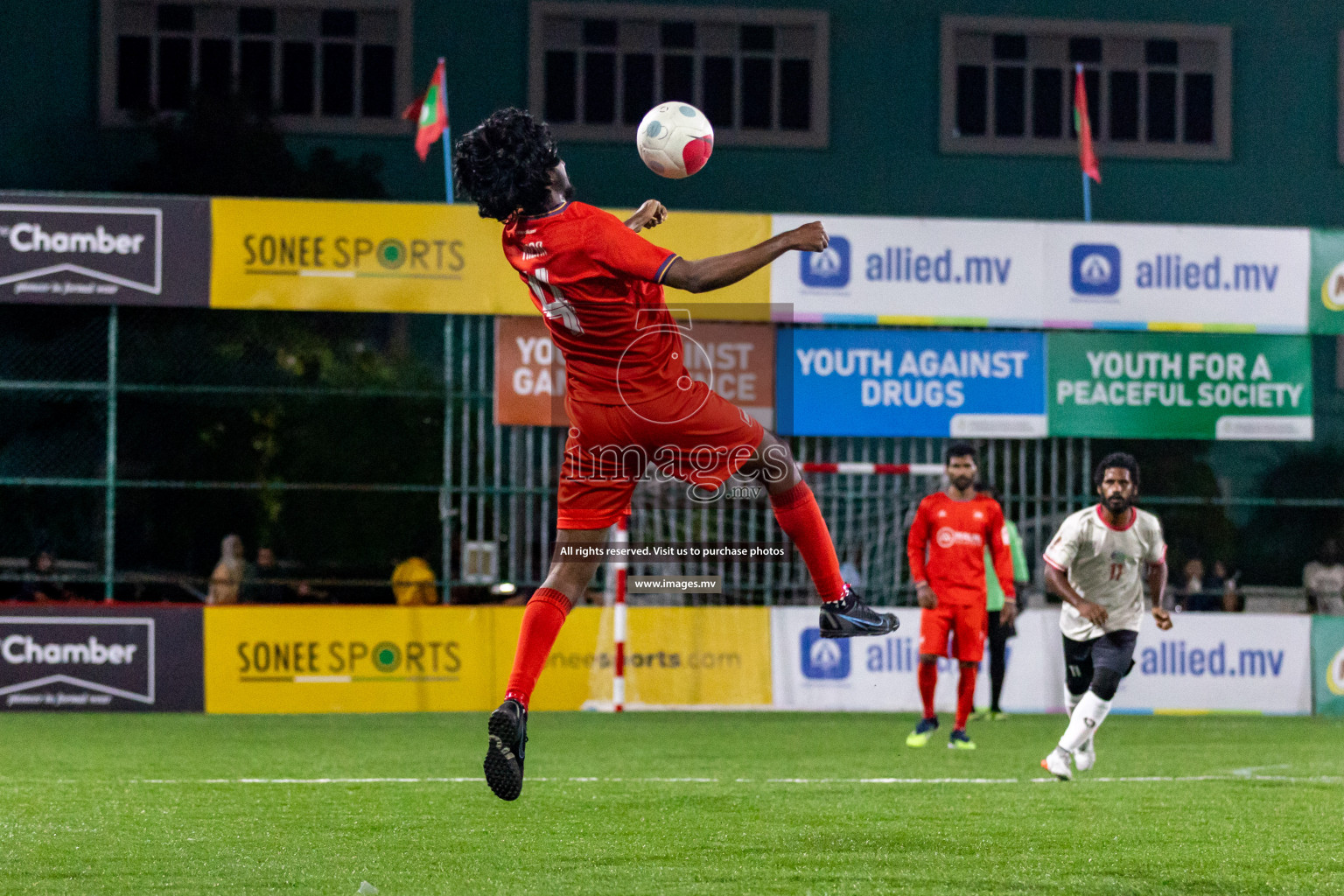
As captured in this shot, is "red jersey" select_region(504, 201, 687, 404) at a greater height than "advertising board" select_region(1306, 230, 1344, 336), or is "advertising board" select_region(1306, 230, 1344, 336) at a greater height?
"advertising board" select_region(1306, 230, 1344, 336)

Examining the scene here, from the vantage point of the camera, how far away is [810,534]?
270 inches

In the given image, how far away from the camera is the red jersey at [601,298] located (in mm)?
6273

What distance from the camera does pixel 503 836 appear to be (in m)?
7.75

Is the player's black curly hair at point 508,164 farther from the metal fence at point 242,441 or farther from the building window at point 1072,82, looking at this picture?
the building window at point 1072,82

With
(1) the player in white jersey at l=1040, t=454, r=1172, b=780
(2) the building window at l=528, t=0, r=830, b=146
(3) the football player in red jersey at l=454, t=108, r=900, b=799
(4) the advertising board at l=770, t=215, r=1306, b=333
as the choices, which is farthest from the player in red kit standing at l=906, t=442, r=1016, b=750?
(2) the building window at l=528, t=0, r=830, b=146

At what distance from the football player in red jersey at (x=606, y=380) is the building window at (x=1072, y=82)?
891 inches

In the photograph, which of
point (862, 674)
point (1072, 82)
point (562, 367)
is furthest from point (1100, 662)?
point (1072, 82)

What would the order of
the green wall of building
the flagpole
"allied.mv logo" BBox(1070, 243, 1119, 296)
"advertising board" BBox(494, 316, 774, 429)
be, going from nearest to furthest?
"advertising board" BBox(494, 316, 774, 429), "allied.mv logo" BBox(1070, 243, 1119, 296), the flagpole, the green wall of building

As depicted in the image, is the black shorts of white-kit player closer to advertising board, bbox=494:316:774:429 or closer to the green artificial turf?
the green artificial turf

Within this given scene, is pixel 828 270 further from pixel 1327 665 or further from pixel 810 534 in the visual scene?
pixel 810 534

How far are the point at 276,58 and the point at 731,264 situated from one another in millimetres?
22626

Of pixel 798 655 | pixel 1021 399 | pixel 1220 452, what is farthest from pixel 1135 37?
pixel 798 655

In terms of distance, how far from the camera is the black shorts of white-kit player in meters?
10.1

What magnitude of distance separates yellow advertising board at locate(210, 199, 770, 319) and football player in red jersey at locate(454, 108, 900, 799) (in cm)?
889
